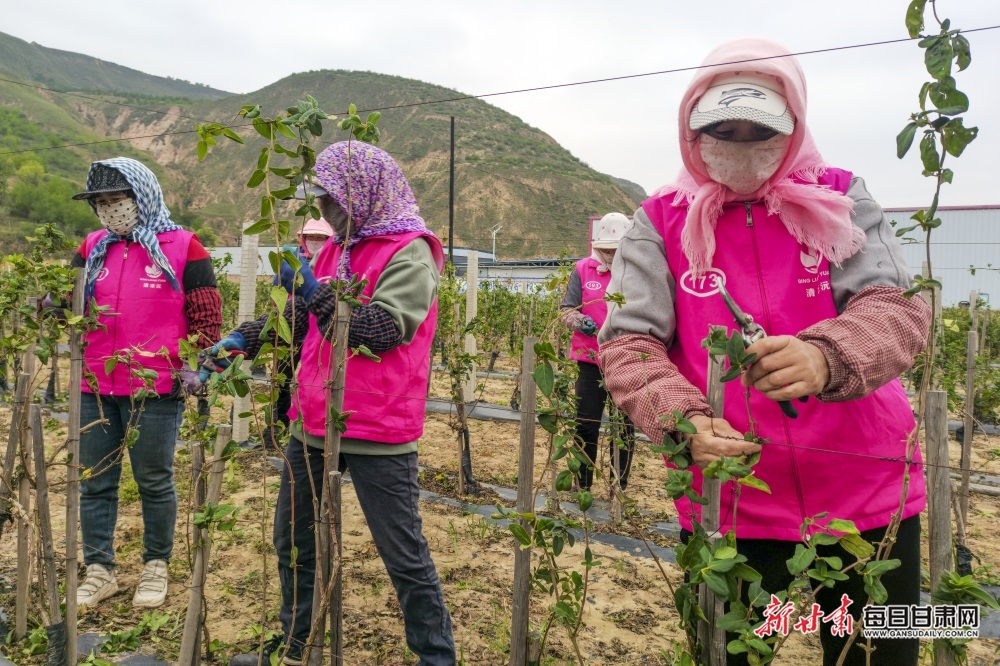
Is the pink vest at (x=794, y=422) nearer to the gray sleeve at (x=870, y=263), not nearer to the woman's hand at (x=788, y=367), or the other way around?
the gray sleeve at (x=870, y=263)

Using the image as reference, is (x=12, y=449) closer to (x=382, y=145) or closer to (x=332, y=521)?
(x=332, y=521)

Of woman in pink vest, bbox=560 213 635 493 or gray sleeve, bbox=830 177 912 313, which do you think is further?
woman in pink vest, bbox=560 213 635 493

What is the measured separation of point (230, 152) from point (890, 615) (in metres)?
75.2

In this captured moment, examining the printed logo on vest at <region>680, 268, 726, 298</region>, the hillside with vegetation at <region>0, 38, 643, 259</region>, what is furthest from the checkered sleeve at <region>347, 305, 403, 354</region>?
the hillside with vegetation at <region>0, 38, 643, 259</region>

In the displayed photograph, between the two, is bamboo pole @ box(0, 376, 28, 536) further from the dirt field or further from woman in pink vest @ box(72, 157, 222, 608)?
the dirt field

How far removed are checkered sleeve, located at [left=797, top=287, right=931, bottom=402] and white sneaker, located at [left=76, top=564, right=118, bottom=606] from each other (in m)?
2.54

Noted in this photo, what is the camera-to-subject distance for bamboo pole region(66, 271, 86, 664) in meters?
1.80

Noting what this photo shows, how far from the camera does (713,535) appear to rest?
1004 millimetres

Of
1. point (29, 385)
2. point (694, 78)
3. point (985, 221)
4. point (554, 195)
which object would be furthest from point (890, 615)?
point (554, 195)

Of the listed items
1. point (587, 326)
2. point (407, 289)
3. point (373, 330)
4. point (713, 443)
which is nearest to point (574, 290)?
point (587, 326)

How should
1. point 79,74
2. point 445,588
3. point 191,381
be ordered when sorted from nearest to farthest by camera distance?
point 191,381, point 445,588, point 79,74

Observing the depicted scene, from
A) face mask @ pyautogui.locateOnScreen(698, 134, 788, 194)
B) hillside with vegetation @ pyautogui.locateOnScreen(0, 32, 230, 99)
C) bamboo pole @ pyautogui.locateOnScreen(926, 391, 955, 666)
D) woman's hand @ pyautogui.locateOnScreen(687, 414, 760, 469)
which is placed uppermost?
hillside with vegetation @ pyautogui.locateOnScreen(0, 32, 230, 99)

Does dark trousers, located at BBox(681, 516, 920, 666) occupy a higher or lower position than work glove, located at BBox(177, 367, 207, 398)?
lower

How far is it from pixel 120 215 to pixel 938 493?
2.53 metres
